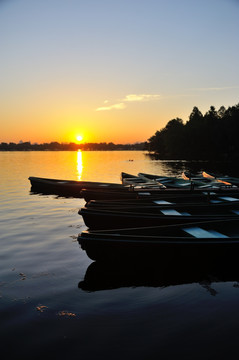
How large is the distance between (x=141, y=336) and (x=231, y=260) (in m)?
4.54

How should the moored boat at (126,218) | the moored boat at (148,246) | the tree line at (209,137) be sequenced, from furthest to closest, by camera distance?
the tree line at (209,137), the moored boat at (126,218), the moored boat at (148,246)

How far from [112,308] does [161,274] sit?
252 cm

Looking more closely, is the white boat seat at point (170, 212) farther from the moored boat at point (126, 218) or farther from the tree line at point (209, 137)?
the tree line at point (209, 137)

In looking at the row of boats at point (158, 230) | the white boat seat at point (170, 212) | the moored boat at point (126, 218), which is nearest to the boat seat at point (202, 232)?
the row of boats at point (158, 230)

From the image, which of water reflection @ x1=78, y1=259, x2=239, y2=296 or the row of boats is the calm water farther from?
the row of boats

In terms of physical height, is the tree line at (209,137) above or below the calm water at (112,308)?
above

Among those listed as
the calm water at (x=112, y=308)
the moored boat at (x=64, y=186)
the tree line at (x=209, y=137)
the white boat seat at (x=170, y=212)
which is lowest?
the calm water at (x=112, y=308)

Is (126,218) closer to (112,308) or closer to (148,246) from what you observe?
(148,246)

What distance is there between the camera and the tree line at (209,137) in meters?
104

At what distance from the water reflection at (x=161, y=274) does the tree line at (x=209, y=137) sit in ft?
323

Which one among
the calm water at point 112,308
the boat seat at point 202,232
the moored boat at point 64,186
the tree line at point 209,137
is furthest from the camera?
the tree line at point 209,137

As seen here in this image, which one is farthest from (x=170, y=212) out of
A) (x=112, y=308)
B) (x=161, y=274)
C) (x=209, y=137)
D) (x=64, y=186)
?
(x=209, y=137)

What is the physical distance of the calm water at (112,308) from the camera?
6203 mm

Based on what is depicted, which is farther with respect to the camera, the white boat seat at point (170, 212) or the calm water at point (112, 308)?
the white boat seat at point (170, 212)
